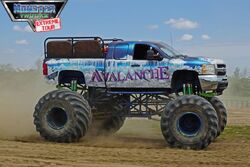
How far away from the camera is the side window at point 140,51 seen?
13656 millimetres

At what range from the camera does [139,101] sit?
14148 mm

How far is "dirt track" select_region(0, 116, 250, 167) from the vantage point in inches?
398

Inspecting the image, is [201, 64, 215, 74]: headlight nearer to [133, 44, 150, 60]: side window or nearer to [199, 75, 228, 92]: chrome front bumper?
[199, 75, 228, 92]: chrome front bumper

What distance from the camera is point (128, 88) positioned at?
45.3 ft

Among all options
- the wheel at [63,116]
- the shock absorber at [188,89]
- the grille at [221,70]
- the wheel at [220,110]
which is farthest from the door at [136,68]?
the wheel at [220,110]

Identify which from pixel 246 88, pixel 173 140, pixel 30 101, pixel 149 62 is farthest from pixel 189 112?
pixel 246 88

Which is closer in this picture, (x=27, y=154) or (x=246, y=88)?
(x=27, y=154)

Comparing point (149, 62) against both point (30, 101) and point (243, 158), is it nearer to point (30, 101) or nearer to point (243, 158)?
point (243, 158)

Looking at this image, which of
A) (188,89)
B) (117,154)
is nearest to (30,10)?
(188,89)

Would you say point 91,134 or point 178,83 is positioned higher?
point 178,83

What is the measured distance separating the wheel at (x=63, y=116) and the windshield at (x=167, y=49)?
2.34 meters

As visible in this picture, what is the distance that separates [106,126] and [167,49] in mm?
3190

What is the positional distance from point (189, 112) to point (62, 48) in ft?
13.0

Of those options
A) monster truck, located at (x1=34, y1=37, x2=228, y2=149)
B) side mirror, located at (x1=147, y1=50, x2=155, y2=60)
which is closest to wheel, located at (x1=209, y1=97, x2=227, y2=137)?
monster truck, located at (x1=34, y1=37, x2=228, y2=149)
